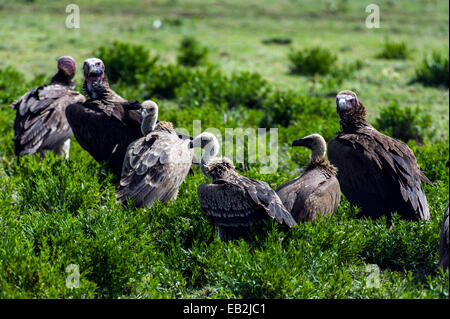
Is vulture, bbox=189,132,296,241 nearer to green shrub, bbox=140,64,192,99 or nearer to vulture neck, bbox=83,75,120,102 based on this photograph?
vulture neck, bbox=83,75,120,102

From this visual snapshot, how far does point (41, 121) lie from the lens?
25.6ft

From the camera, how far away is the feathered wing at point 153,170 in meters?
6.23

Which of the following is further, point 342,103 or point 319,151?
point 342,103

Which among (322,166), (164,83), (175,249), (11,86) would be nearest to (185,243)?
(175,249)

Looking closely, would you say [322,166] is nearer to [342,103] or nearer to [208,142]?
[342,103]

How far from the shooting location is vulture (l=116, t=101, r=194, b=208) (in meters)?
6.23

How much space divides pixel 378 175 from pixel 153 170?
7.43 ft

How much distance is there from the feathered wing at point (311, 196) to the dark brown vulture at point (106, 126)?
6.82ft

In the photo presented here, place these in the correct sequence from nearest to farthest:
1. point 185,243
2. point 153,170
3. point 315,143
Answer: point 185,243 < point 153,170 < point 315,143

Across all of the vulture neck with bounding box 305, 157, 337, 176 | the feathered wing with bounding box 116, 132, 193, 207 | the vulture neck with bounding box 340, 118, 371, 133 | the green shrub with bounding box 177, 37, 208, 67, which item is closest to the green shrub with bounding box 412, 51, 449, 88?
the green shrub with bounding box 177, 37, 208, 67

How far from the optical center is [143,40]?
16.3 m
